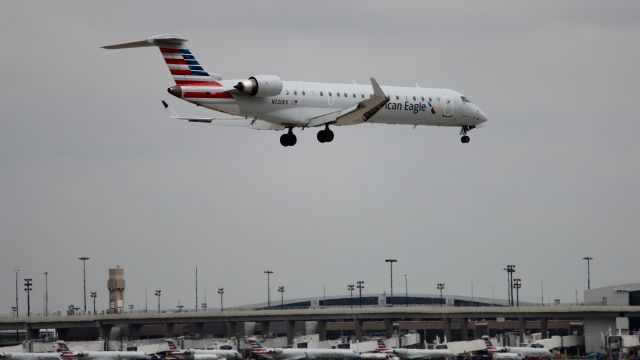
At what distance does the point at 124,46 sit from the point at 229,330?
8833cm

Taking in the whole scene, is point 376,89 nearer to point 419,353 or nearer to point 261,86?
point 261,86

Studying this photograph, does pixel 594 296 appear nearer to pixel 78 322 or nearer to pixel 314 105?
pixel 78 322

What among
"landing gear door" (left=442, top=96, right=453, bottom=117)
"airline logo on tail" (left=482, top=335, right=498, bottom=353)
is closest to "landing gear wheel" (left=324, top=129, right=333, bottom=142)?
"landing gear door" (left=442, top=96, right=453, bottom=117)

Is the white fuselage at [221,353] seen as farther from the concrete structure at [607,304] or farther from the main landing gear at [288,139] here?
the main landing gear at [288,139]

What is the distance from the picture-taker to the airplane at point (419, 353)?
131 m

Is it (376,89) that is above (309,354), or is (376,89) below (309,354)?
above

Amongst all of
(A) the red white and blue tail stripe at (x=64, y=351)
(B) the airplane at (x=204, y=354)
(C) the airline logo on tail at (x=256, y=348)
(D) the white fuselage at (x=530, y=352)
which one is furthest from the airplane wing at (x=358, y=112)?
(A) the red white and blue tail stripe at (x=64, y=351)

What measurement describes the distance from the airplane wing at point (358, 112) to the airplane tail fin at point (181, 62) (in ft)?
25.8

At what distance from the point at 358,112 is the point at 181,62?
11986 mm

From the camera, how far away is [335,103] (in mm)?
88375

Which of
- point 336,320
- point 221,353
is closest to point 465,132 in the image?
point 221,353

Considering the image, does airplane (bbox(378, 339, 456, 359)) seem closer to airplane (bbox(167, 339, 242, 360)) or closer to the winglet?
airplane (bbox(167, 339, 242, 360))

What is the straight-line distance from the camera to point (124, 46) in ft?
262

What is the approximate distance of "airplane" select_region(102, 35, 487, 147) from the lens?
82688 millimetres
